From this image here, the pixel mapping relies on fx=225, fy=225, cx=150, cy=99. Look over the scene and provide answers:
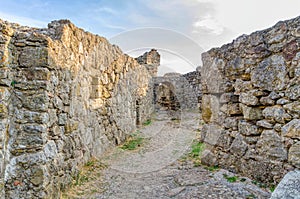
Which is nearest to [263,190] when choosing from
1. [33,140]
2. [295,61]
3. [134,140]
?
[295,61]

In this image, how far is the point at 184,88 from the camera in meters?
11.4

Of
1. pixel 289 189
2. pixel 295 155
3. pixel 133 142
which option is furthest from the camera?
pixel 133 142

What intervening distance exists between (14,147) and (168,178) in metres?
1.95

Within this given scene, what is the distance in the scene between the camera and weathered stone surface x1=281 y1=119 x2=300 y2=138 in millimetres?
2237

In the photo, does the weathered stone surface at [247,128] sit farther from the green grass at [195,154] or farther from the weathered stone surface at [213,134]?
the green grass at [195,154]

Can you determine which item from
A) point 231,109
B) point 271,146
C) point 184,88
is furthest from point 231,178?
point 184,88

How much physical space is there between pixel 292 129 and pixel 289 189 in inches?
29.6

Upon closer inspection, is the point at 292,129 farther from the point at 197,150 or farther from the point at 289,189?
the point at 197,150

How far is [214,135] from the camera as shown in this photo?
3457 mm

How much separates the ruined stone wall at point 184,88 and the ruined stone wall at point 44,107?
735 centimetres

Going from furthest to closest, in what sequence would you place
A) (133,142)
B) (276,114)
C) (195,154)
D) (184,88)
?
1. (184,88)
2. (133,142)
3. (195,154)
4. (276,114)

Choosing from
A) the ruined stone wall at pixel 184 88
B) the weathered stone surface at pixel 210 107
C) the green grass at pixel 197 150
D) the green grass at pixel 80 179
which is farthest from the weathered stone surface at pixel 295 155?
the ruined stone wall at pixel 184 88

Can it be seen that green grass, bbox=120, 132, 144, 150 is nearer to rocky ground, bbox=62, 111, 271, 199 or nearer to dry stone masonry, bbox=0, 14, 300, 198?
rocky ground, bbox=62, 111, 271, 199

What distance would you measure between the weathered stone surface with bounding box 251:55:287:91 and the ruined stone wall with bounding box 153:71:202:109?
24.4ft
